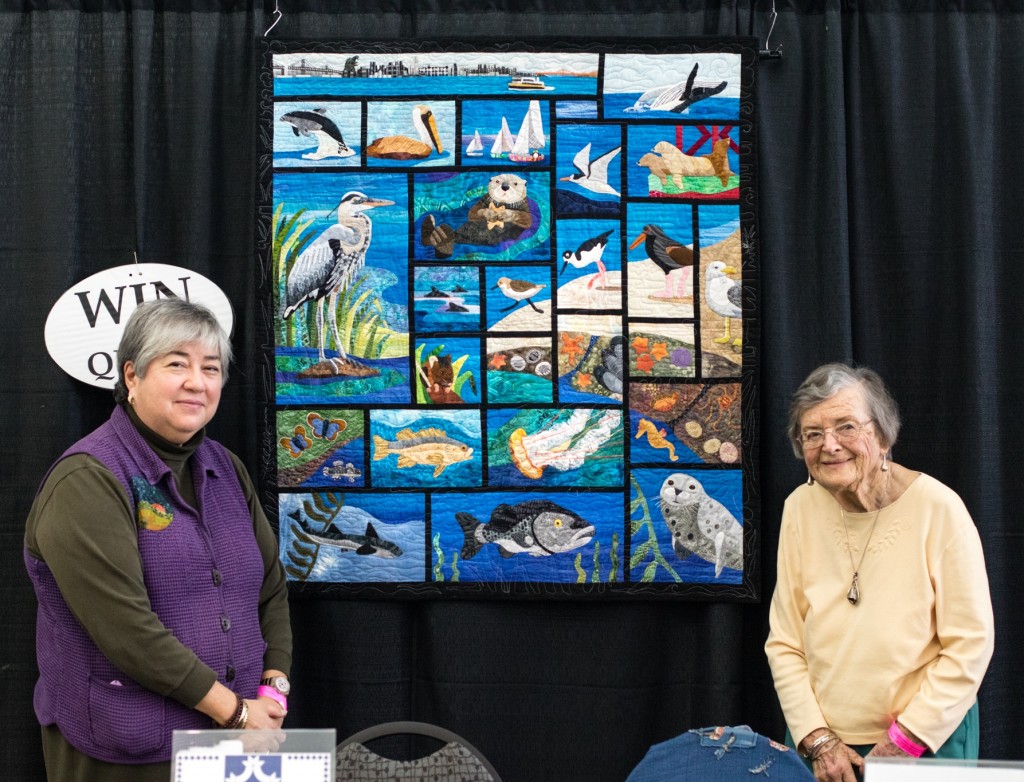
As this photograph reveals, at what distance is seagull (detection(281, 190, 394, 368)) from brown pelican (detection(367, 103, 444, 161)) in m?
0.13

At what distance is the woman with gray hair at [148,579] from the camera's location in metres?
1.69

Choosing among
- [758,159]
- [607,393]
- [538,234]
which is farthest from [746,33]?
[607,393]

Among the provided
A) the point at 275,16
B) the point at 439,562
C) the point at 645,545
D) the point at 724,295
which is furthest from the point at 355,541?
the point at 275,16

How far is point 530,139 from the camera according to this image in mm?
2379

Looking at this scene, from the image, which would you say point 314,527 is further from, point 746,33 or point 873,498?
point 746,33

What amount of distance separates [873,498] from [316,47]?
1.77 m

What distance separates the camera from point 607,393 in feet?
7.78

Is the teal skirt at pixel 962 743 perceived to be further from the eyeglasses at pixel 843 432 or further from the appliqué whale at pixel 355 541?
the appliqué whale at pixel 355 541

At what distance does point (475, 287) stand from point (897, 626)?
128 cm

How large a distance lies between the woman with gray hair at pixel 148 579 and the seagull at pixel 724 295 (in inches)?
48.2

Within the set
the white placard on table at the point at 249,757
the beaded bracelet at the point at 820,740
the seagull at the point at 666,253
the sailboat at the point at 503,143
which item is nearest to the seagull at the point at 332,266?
the sailboat at the point at 503,143

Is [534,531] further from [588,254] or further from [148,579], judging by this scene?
[148,579]

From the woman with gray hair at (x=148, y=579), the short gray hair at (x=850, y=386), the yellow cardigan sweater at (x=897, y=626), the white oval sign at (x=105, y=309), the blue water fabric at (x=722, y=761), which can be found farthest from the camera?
the white oval sign at (x=105, y=309)

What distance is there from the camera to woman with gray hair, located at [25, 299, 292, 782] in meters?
1.69
